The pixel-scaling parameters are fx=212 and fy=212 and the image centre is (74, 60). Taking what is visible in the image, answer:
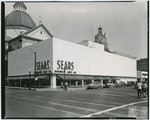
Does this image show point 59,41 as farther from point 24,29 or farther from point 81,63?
point 24,29

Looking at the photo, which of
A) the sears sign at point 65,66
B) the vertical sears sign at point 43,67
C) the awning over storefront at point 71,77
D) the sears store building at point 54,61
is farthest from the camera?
the sears sign at point 65,66

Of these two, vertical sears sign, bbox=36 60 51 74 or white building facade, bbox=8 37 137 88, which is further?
vertical sears sign, bbox=36 60 51 74

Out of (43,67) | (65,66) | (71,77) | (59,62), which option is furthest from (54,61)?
(71,77)

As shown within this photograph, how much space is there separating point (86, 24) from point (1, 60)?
5472 millimetres

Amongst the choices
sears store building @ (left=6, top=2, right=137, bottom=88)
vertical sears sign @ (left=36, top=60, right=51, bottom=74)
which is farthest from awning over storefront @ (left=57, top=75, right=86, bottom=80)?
vertical sears sign @ (left=36, top=60, right=51, bottom=74)

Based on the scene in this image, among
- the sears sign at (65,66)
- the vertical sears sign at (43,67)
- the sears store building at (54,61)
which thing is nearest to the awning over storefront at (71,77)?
the sears store building at (54,61)

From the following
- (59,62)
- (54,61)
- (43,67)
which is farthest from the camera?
(43,67)

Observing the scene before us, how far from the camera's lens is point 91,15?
12.2 m

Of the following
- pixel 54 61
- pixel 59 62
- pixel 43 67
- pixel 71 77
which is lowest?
pixel 71 77

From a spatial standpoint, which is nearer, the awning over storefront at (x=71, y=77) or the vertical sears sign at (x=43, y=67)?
the vertical sears sign at (x=43, y=67)

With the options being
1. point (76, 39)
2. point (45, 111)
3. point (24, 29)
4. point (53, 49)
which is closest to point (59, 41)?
point (53, 49)

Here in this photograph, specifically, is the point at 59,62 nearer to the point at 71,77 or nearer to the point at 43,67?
the point at 43,67

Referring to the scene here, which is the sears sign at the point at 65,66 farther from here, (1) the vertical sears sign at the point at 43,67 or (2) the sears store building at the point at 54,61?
(1) the vertical sears sign at the point at 43,67

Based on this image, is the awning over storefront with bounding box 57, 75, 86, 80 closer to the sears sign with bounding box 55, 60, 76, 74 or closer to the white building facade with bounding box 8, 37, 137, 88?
the white building facade with bounding box 8, 37, 137, 88
